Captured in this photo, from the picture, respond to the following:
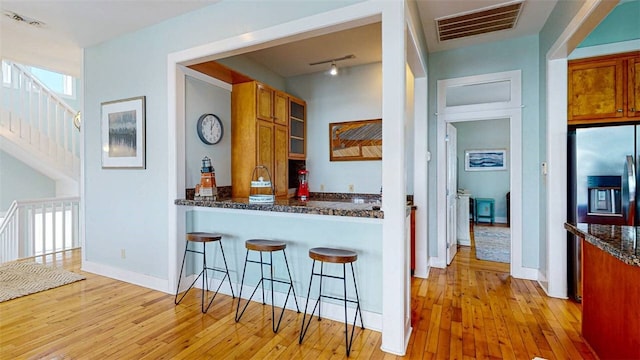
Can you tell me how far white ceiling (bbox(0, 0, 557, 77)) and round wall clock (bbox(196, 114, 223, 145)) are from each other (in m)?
1.05

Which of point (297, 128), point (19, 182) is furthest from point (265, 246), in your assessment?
point (19, 182)

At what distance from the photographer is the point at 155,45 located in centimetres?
323

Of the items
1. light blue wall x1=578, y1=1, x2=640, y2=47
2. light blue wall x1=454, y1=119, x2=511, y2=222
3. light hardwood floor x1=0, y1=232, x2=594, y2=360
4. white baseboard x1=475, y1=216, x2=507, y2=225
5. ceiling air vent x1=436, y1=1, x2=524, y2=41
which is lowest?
light hardwood floor x1=0, y1=232, x2=594, y2=360

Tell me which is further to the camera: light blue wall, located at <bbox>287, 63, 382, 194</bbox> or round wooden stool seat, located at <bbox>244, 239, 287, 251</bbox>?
light blue wall, located at <bbox>287, 63, 382, 194</bbox>

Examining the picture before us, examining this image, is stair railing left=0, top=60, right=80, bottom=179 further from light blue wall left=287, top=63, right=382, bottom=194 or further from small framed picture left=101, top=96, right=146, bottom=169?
light blue wall left=287, top=63, right=382, bottom=194

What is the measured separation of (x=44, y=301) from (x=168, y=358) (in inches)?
70.9

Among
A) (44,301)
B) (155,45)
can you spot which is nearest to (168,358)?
(44,301)

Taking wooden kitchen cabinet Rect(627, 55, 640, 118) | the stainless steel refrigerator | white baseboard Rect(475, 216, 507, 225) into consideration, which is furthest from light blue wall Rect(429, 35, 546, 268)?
white baseboard Rect(475, 216, 507, 225)

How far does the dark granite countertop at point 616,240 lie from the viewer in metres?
1.36

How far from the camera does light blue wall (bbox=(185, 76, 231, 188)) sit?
10.7ft

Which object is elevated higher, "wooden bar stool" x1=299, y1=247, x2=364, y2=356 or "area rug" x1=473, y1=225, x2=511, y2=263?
"wooden bar stool" x1=299, y1=247, x2=364, y2=356

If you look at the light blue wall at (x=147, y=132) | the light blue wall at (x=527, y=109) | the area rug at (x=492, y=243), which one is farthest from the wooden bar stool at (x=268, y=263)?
the area rug at (x=492, y=243)

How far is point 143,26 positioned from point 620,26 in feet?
15.2

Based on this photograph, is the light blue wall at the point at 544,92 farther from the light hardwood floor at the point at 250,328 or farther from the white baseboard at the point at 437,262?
the white baseboard at the point at 437,262
